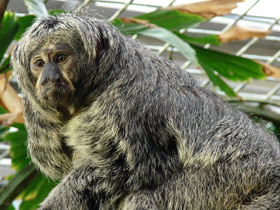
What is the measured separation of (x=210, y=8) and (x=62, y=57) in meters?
1.55

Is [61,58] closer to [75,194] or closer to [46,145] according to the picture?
[46,145]

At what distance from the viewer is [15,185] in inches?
198

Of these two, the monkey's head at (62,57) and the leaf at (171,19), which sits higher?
the monkey's head at (62,57)

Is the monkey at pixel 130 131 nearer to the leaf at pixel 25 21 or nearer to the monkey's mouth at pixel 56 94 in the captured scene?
the monkey's mouth at pixel 56 94

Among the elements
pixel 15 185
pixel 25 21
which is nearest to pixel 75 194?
pixel 15 185

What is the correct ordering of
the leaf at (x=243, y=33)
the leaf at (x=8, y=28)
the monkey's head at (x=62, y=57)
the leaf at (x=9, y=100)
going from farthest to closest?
the leaf at (x=243, y=33)
the leaf at (x=9, y=100)
the leaf at (x=8, y=28)
the monkey's head at (x=62, y=57)

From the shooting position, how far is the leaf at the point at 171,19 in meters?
5.21

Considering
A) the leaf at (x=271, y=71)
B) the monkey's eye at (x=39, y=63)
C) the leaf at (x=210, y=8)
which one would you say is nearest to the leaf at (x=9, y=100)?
the monkey's eye at (x=39, y=63)

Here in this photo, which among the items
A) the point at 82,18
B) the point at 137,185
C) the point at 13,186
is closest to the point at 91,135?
the point at 137,185

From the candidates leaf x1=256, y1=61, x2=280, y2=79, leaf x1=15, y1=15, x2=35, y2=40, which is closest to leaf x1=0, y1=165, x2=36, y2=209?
leaf x1=15, y1=15, x2=35, y2=40

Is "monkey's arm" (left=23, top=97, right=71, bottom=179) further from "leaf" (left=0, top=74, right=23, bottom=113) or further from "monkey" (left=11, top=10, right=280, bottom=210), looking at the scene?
"leaf" (left=0, top=74, right=23, bottom=113)

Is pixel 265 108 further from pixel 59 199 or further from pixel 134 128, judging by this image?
pixel 59 199

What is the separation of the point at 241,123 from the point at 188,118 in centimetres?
40

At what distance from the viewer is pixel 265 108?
5.05m
